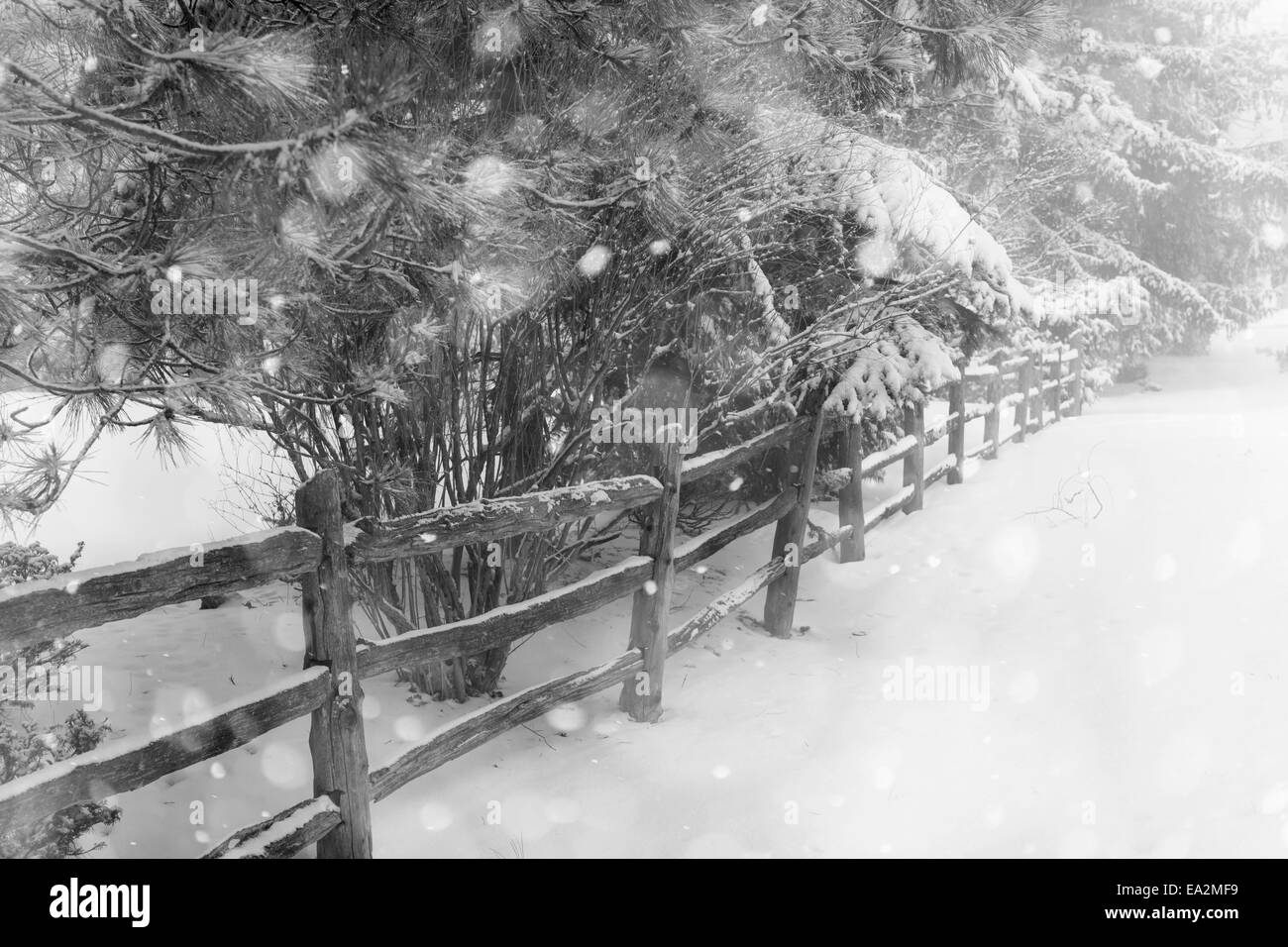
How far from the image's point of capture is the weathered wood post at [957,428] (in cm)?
1076

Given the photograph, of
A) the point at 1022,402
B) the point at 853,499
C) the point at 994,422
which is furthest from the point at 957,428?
the point at 1022,402

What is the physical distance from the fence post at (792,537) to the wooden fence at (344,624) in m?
0.06

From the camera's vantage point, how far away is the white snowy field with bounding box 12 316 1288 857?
12.8 ft

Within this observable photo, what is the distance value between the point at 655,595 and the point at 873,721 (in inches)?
51.6

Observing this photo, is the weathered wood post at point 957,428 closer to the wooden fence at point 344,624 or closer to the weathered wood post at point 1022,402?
the weathered wood post at point 1022,402

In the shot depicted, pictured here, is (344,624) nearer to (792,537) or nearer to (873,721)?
(873,721)

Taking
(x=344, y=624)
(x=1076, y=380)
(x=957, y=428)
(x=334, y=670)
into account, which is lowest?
(x=1076, y=380)

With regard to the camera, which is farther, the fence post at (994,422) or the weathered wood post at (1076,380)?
the weathered wood post at (1076,380)

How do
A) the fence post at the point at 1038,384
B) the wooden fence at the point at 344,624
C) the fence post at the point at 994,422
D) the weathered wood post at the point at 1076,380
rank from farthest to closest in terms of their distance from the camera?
the weathered wood post at the point at 1076,380, the fence post at the point at 1038,384, the fence post at the point at 994,422, the wooden fence at the point at 344,624

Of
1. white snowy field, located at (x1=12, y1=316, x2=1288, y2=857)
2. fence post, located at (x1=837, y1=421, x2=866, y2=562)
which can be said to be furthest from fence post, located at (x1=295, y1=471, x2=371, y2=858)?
fence post, located at (x1=837, y1=421, x2=866, y2=562)

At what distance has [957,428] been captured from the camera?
1086 centimetres

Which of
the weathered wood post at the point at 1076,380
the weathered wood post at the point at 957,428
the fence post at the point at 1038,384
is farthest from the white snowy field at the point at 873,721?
the weathered wood post at the point at 1076,380

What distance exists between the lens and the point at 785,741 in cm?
476
